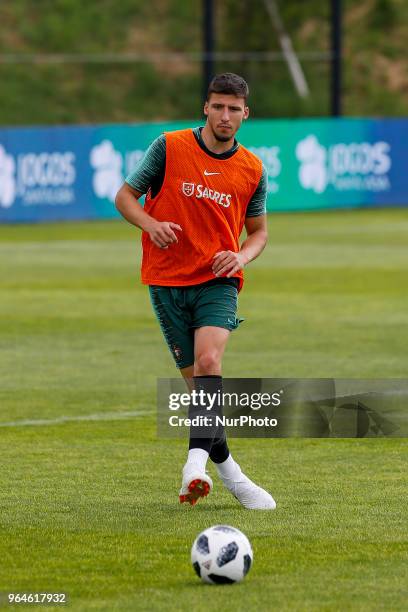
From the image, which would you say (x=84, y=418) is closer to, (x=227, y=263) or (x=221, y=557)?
(x=227, y=263)

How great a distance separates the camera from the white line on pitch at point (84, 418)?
36.2 feet

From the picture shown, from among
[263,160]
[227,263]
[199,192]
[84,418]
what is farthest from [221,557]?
[263,160]

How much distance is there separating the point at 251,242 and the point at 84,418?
3157mm

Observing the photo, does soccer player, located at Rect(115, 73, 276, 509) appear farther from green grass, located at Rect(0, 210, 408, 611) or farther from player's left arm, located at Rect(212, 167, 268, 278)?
green grass, located at Rect(0, 210, 408, 611)

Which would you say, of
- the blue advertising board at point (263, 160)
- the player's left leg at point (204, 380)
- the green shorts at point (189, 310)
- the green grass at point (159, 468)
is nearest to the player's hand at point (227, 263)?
the green shorts at point (189, 310)

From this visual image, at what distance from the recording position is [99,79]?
1869 inches

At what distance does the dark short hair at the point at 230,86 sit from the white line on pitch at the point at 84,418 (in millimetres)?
3577

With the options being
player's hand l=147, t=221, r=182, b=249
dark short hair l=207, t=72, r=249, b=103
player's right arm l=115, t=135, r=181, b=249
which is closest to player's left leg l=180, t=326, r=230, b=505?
player's hand l=147, t=221, r=182, b=249

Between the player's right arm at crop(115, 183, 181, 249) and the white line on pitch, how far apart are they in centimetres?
304

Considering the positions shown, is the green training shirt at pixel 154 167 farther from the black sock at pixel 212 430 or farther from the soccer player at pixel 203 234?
the black sock at pixel 212 430

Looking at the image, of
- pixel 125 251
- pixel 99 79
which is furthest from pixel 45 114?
pixel 125 251

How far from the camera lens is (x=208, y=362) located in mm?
8148

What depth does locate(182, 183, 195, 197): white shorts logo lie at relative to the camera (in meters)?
8.27

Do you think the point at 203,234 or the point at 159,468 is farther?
the point at 159,468
